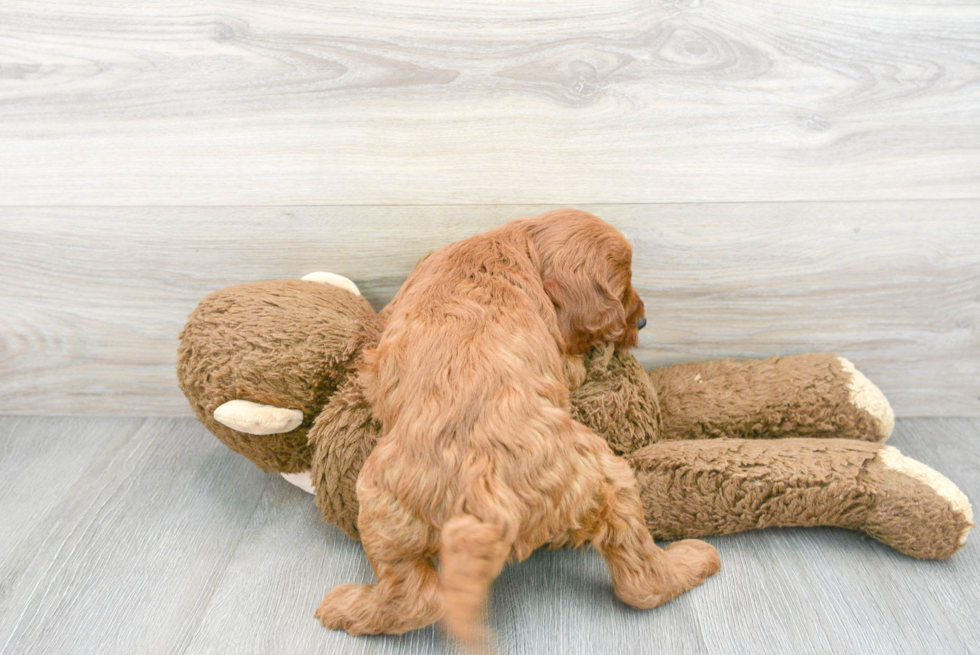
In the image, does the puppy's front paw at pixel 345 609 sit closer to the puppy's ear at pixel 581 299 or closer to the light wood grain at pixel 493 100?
the puppy's ear at pixel 581 299

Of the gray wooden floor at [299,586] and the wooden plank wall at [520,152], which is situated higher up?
the wooden plank wall at [520,152]

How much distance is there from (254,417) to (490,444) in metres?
0.38

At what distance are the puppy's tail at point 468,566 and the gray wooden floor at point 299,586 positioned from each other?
185mm

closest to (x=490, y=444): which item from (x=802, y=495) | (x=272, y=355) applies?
(x=272, y=355)

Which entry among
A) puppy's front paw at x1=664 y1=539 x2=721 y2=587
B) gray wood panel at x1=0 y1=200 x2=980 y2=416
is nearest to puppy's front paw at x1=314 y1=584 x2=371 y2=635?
puppy's front paw at x1=664 y1=539 x2=721 y2=587

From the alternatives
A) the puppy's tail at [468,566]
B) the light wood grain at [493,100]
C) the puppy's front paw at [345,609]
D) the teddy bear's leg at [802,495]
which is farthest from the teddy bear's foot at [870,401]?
the puppy's front paw at [345,609]

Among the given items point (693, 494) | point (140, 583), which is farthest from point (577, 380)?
point (140, 583)

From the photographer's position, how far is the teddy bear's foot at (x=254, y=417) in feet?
3.07

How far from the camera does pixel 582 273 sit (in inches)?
35.3

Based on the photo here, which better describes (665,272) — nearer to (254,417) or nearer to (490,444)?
(490,444)

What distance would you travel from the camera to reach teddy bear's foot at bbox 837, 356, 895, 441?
1094mm

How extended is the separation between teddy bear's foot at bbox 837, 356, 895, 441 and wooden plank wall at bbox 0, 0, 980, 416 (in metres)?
0.14

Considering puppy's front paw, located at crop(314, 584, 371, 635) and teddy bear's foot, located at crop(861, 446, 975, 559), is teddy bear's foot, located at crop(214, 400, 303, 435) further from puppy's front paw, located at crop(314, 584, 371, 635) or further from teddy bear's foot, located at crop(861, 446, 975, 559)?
teddy bear's foot, located at crop(861, 446, 975, 559)

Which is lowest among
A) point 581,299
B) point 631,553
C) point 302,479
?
point 302,479
